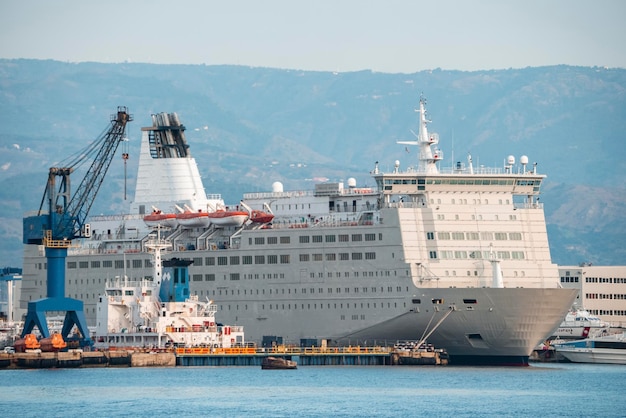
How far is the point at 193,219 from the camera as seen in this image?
10175cm

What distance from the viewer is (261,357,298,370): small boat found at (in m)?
87.2

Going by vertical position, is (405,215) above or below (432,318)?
above

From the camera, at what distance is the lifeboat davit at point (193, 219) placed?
10125 cm

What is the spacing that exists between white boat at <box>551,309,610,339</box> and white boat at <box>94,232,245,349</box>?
Result: 30935 millimetres

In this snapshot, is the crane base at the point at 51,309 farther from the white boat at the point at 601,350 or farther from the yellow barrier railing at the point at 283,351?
the white boat at the point at 601,350

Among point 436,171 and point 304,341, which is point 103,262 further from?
point 436,171

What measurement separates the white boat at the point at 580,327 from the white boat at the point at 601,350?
938 centimetres

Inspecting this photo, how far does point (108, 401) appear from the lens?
70.8m

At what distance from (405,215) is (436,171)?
4.13 meters

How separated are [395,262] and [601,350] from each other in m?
18.3

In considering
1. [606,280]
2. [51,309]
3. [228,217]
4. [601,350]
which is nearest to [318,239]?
[228,217]

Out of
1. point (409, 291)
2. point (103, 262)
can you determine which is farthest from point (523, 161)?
point (103, 262)

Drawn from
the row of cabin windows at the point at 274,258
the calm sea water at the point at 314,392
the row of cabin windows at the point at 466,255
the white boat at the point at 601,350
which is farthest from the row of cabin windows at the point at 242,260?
the white boat at the point at 601,350

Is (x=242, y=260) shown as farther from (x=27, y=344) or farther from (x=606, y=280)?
(x=606, y=280)
